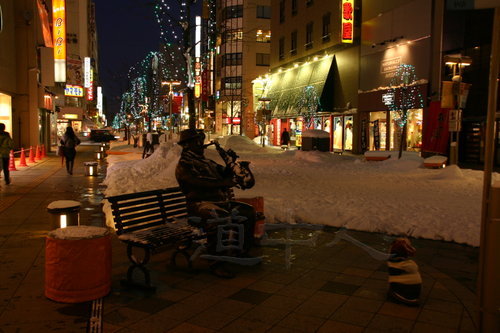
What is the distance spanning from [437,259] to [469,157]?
1961cm

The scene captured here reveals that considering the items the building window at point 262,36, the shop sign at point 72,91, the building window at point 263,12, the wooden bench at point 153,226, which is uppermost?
the building window at point 263,12

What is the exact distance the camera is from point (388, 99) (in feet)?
91.1

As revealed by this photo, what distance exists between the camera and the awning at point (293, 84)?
35.6 m

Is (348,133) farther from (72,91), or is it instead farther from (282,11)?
(72,91)

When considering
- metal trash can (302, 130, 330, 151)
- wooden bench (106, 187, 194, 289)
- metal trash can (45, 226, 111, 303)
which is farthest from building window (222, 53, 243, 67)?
metal trash can (45, 226, 111, 303)

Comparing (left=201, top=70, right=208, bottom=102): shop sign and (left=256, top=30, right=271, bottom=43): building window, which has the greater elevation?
(left=256, top=30, right=271, bottom=43): building window

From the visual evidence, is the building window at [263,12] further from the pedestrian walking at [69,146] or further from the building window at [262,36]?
the pedestrian walking at [69,146]

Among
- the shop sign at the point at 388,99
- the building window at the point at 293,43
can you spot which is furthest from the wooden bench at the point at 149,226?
the building window at the point at 293,43

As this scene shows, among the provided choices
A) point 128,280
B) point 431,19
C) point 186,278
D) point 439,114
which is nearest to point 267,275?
point 186,278

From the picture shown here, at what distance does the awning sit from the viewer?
35572 mm

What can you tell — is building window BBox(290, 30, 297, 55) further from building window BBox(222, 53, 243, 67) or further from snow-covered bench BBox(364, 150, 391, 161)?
building window BBox(222, 53, 243, 67)

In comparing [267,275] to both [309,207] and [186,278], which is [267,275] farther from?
[309,207]

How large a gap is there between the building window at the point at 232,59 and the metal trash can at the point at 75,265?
6675cm

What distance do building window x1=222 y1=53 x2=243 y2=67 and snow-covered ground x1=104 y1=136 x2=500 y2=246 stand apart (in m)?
50.1
